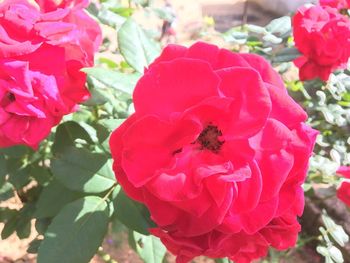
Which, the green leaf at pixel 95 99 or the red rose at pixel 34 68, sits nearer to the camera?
the red rose at pixel 34 68

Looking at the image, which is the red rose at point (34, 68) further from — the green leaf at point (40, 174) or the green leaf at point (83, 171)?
the green leaf at point (40, 174)

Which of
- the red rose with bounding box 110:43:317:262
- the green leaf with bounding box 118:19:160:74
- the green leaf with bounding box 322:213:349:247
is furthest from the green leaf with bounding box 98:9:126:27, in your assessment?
the green leaf with bounding box 322:213:349:247

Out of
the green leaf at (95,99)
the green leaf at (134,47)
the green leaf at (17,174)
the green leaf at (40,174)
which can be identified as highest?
the green leaf at (134,47)

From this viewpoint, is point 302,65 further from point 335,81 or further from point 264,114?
point 264,114

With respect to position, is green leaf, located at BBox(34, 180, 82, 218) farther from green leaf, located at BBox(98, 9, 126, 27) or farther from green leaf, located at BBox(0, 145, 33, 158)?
green leaf, located at BBox(98, 9, 126, 27)

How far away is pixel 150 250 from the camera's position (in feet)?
3.94

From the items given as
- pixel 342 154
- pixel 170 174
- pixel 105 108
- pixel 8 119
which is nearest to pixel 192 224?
pixel 170 174

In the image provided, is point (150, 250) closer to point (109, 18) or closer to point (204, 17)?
point (109, 18)

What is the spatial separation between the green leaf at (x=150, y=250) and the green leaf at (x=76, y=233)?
0.23 m

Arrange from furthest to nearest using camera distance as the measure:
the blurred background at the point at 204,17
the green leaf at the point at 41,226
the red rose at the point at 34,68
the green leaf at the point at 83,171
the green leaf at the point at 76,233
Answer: the blurred background at the point at 204,17 < the green leaf at the point at 41,226 < the green leaf at the point at 83,171 < the green leaf at the point at 76,233 < the red rose at the point at 34,68

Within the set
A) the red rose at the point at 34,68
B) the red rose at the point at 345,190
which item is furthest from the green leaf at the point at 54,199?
the red rose at the point at 345,190

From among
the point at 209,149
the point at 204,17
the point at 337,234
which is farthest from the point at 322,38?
the point at 204,17

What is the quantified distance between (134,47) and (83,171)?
254 millimetres

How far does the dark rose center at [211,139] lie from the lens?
723 mm
